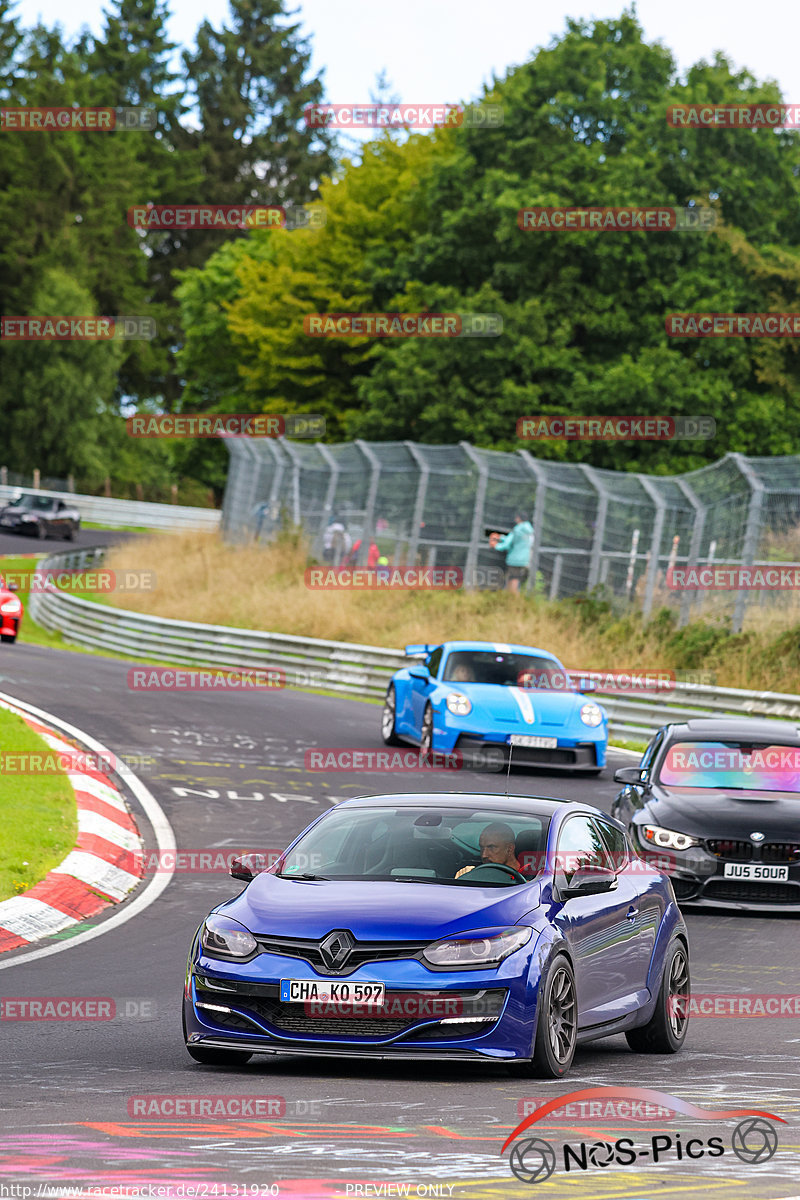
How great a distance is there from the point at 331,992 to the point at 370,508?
2756 centimetres

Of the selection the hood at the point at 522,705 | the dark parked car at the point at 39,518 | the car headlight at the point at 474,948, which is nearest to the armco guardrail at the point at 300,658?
the hood at the point at 522,705

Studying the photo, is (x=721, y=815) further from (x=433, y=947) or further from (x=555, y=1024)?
(x=433, y=947)

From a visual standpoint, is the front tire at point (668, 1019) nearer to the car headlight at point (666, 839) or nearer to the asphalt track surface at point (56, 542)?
the car headlight at point (666, 839)

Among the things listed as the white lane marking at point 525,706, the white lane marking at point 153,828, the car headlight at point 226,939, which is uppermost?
the car headlight at point 226,939

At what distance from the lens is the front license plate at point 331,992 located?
23.1 feet

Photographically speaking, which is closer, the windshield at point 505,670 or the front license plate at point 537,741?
the front license plate at point 537,741

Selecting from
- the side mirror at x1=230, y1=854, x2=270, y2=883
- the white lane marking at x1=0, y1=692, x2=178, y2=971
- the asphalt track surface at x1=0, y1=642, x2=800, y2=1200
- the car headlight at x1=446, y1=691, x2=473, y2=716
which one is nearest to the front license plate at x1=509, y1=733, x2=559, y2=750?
the car headlight at x1=446, y1=691, x2=473, y2=716

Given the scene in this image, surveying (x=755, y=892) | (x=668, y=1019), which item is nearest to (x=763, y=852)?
(x=755, y=892)

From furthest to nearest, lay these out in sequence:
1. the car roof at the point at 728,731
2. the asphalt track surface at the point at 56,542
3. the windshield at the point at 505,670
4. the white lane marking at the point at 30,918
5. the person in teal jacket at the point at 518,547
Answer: the asphalt track surface at the point at 56,542 < the person in teal jacket at the point at 518,547 < the windshield at the point at 505,670 < the car roof at the point at 728,731 < the white lane marking at the point at 30,918

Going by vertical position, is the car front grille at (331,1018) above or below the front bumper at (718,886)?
above

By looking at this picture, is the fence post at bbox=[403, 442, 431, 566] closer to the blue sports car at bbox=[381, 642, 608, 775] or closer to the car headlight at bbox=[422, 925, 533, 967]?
the blue sports car at bbox=[381, 642, 608, 775]

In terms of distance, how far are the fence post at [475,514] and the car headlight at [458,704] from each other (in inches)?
488

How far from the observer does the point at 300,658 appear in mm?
29359

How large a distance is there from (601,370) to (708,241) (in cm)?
439
